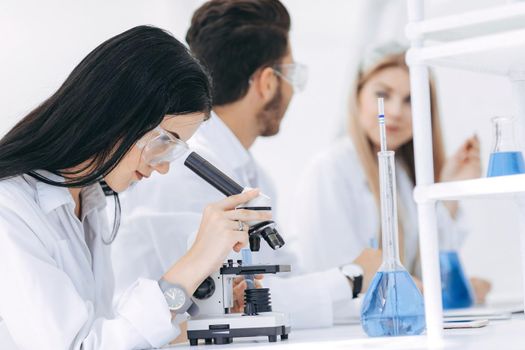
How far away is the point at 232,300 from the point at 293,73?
1.38 metres

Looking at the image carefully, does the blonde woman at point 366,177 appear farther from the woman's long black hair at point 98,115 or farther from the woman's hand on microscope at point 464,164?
the woman's long black hair at point 98,115

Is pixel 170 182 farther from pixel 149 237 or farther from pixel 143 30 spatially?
pixel 143 30

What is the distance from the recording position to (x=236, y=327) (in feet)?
6.43

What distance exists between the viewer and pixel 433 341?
5.73ft

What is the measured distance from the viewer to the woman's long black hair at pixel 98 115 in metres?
2.05

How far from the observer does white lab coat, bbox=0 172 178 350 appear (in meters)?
1.83

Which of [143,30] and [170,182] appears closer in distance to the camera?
[143,30]

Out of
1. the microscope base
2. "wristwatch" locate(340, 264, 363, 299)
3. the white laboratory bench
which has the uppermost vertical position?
"wristwatch" locate(340, 264, 363, 299)

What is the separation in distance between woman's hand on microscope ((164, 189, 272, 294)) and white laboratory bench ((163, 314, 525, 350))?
0.51 ft

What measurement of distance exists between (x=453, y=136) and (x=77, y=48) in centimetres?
244

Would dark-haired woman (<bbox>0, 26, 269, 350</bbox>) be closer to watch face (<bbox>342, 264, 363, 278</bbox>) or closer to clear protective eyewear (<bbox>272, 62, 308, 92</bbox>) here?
watch face (<bbox>342, 264, 363, 278</bbox>)

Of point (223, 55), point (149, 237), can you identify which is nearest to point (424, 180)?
point (149, 237)

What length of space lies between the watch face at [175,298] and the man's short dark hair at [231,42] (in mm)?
1327

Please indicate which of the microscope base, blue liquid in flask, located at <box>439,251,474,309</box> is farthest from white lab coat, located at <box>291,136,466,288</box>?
the microscope base
